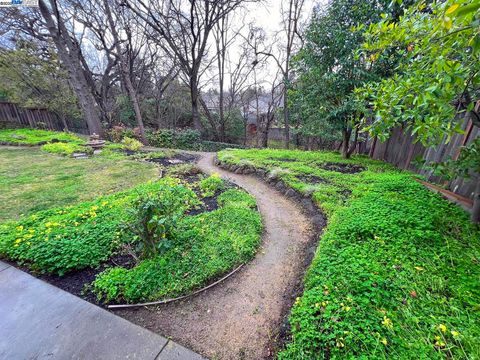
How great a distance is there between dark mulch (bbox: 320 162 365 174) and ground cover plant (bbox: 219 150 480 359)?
205cm

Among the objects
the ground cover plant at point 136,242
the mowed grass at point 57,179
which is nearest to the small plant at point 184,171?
the mowed grass at point 57,179

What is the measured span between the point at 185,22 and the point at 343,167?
436 inches

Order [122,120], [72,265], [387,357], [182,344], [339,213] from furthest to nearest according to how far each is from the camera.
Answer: [122,120] < [339,213] < [72,265] < [182,344] < [387,357]

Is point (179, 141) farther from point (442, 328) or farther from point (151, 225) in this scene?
point (442, 328)

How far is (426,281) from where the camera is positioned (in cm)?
178

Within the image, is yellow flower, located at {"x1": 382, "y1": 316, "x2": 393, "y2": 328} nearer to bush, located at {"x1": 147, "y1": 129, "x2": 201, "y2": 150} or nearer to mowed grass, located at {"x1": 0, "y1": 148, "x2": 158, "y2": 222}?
mowed grass, located at {"x1": 0, "y1": 148, "x2": 158, "y2": 222}

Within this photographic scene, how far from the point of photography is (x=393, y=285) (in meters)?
1.74

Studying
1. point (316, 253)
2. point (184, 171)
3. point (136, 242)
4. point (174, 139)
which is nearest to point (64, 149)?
point (174, 139)

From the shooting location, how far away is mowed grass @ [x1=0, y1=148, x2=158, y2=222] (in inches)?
142

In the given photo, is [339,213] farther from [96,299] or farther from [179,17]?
[179,17]

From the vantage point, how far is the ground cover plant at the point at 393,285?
1.35 meters

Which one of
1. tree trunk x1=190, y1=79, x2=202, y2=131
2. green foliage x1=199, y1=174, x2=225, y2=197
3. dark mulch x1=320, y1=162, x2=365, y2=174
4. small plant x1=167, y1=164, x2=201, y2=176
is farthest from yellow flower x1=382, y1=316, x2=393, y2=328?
tree trunk x1=190, y1=79, x2=202, y2=131

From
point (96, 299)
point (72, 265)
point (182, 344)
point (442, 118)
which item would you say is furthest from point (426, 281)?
point (72, 265)

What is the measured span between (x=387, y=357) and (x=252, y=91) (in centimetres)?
1584
